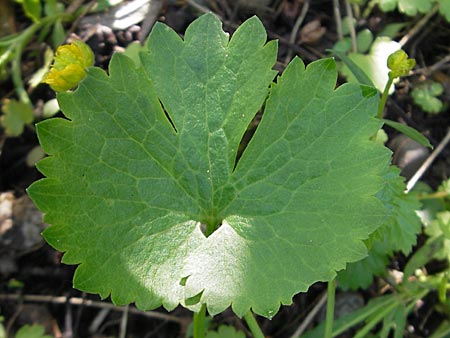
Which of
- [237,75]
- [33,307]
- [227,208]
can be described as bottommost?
[33,307]

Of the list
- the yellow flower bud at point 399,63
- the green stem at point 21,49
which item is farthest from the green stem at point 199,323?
the green stem at point 21,49

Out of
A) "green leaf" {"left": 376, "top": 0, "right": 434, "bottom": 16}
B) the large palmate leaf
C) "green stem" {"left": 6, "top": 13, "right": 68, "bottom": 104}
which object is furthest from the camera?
"green stem" {"left": 6, "top": 13, "right": 68, "bottom": 104}

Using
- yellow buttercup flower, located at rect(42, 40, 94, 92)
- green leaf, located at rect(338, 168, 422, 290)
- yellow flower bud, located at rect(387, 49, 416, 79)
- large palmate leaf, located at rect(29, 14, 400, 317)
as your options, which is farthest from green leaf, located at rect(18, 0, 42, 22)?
green leaf, located at rect(338, 168, 422, 290)

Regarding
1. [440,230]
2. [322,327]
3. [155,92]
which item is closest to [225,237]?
[155,92]

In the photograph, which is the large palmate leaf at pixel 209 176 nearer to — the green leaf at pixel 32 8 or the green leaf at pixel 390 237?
the green leaf at pixel 390 237

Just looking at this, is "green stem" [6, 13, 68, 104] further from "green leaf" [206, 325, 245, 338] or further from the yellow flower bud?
the yellow flower bud

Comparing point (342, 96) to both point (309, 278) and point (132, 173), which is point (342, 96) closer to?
point (309, 278)

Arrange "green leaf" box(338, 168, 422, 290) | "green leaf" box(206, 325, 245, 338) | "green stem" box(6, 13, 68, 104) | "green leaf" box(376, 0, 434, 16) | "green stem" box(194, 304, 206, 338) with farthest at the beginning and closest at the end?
"green stem" box(6, 13, 68, 104)
"green leaf" box(376, 0, 434, 16)
"green leaf" box(206, 325, 245, 338)
"green leaf" box(338, 168, 422, 290)
"green stem" box(194, 304, 206, 338)
